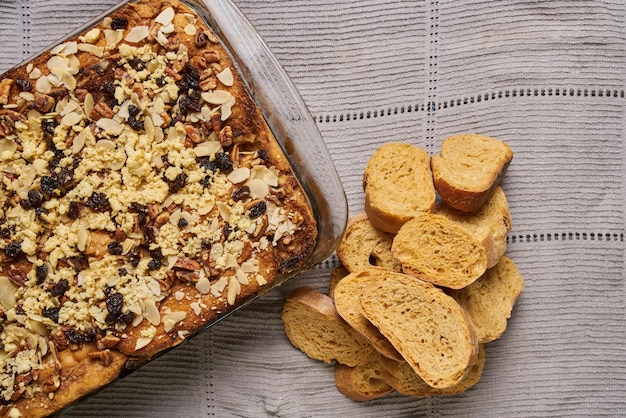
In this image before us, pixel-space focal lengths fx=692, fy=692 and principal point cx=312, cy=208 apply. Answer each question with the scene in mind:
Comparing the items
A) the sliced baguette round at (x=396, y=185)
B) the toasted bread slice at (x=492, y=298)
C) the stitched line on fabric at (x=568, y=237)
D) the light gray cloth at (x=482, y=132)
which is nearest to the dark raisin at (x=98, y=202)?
the light gray cloth at (x=482, y=132)

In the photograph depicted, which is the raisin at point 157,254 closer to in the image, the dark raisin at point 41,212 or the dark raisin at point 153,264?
the dark raisin at point 153,264

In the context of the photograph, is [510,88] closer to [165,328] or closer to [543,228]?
[543,228]

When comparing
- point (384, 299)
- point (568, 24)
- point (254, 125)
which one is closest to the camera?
point (254, 125)

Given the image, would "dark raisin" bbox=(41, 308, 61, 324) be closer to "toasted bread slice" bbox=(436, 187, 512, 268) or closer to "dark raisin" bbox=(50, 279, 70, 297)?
"dark raisin" bbox=(50, 279, 70, 297)

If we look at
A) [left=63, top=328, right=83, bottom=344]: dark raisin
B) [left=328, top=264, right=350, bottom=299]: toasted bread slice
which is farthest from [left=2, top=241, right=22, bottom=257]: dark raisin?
[left=328, top=264, right=350, bottom=299]: toasted bread slice

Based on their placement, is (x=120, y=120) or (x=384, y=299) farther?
(x=384, y=299)

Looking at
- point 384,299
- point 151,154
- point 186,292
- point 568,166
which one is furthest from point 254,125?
point 568,166

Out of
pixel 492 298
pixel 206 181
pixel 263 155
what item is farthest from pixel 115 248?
pixel 492 298
